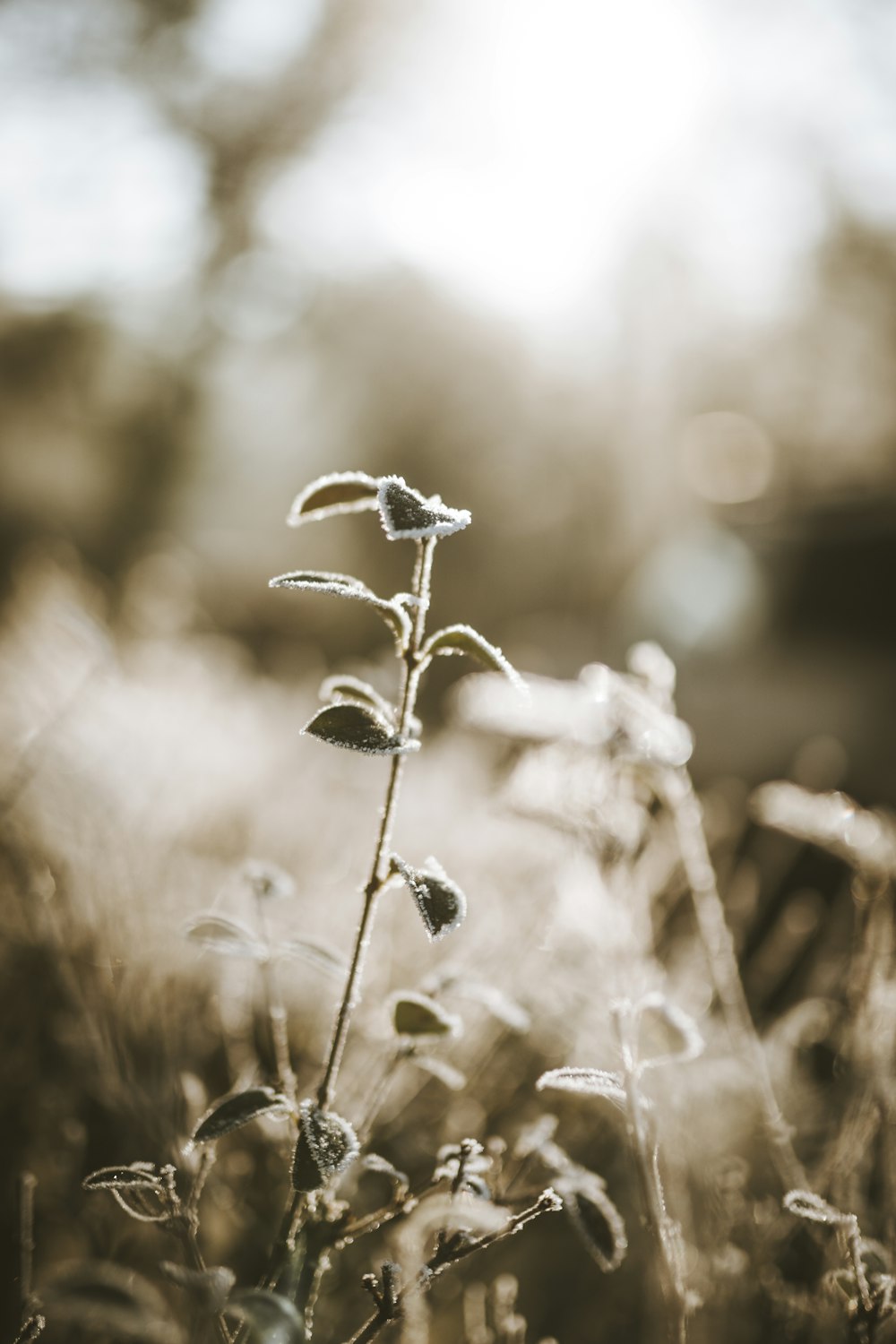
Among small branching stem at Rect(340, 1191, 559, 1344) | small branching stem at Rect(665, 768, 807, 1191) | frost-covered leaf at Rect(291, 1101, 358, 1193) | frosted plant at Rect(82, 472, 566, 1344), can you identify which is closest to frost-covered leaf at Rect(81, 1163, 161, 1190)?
frosted plant at Rect(82, 472, 566, 1344)

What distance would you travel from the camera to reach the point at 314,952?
3.16 feet

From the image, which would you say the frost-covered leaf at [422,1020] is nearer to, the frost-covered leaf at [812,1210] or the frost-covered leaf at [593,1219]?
the frost-covered leaf at [593,1219]

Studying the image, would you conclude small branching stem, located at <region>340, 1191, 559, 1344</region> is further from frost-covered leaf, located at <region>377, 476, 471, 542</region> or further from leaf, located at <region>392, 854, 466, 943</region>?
frost-covered leaf, located at <region>377, 476, 471, 542</region>

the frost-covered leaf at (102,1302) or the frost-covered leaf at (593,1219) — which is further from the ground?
the frost-covered leaf at (593,1219)

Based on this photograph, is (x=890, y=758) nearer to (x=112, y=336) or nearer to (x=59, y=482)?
(x=112, y=336)

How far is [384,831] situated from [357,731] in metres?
0.11

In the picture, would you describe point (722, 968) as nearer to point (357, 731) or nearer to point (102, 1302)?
point (357, 731)

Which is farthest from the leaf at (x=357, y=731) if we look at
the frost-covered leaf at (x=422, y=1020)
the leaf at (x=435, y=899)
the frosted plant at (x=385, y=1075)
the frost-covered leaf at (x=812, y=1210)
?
the frost-covered leaf at (x=812, y=1210)

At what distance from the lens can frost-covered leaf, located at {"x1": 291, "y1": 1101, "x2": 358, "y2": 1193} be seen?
70 cm

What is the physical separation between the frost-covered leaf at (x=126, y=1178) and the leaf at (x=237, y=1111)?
0.17ft

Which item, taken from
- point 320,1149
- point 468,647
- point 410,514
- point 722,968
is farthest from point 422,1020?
point 722,968

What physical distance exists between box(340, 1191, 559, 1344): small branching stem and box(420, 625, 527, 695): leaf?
47 cm

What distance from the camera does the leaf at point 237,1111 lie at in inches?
28.3

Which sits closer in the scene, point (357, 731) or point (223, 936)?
point (357, 731)
